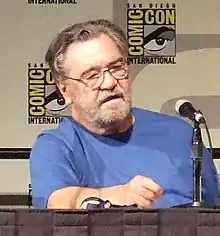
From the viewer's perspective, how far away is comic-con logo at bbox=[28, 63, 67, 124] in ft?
9.80

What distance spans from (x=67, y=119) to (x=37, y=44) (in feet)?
4.82

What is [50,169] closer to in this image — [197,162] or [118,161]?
[118,161]

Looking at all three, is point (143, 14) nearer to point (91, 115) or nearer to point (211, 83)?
point (211, 83)

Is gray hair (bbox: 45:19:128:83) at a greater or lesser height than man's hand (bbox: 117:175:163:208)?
greater

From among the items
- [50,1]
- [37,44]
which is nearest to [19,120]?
[37,44]

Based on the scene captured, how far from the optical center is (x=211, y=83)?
307 cm

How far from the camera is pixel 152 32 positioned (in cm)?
302

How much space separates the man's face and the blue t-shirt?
53 mm

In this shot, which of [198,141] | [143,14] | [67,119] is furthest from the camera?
[143,14]

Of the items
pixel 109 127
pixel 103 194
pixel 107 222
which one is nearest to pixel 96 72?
pixel 109 127

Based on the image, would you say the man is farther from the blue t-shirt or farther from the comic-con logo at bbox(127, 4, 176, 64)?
the comic-con logo at bbox(127, 4, 176, 64)

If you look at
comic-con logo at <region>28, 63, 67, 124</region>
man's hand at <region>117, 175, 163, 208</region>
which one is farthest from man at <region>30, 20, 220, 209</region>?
comic-con logo at <region>28, 63, 67, 124</region>

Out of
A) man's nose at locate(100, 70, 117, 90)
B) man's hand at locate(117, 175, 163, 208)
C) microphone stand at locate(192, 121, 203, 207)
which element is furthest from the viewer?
man's nose at locate(100, 70, 117, 90)

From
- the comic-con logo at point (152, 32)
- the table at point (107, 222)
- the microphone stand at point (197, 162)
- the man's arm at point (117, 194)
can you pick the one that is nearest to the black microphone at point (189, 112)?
the microphone stand at point (197, 162)
